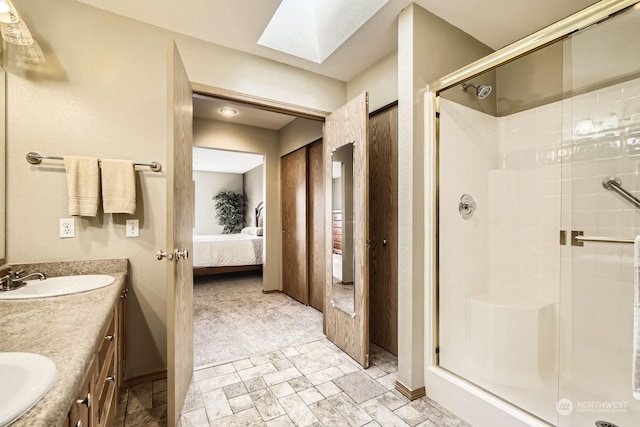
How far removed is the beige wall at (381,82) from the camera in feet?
7.75

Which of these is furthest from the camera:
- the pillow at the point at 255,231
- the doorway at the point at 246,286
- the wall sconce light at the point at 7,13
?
the pillow at the point at 255,231

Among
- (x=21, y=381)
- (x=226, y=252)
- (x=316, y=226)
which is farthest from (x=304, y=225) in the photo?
(x=21, y=381)

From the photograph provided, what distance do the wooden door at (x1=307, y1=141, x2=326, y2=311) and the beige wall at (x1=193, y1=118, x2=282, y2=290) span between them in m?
0.84

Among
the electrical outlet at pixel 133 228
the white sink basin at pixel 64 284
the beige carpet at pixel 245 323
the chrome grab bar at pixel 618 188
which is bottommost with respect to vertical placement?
the beige carpet at pixel 245 323

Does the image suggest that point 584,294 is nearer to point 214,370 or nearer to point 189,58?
point 214,370

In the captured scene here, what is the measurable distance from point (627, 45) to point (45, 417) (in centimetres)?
282

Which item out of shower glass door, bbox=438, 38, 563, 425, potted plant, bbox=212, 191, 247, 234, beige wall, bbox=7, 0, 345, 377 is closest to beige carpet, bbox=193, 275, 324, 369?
beige wall, bbox=7, 0, 345, 377

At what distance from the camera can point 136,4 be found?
71.6 inches

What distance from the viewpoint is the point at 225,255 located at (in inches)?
198

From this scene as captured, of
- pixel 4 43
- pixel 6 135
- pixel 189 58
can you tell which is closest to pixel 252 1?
pixel 189 58

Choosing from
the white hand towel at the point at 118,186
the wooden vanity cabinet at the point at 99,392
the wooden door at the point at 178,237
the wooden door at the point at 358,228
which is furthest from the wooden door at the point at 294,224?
the wooden vanity cabinet at the point at 99,392

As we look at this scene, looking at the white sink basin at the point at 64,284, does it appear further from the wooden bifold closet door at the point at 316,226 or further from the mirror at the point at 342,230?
the wooden bifold closet door at the point at 316,226

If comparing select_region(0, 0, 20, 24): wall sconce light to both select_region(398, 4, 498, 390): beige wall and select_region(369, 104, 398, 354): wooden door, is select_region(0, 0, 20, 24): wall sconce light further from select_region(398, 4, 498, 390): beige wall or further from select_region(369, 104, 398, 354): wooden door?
select_region(369, 104, 398, 354): wooden door

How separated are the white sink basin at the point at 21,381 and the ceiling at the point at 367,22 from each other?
2018mm
